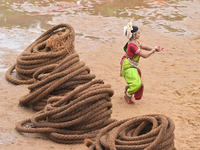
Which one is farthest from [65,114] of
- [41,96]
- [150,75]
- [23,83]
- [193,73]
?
[193,73]

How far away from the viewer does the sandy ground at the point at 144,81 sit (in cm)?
391

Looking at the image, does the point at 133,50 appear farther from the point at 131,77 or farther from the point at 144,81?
the point at 144,81

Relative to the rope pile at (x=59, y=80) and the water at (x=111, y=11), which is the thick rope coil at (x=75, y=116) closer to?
the rope pile at (x=59, y=80)

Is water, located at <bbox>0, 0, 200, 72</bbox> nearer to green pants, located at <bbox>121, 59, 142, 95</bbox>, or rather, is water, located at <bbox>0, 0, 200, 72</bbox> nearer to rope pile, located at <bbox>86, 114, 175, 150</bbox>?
green pants, located at <bbox>121, 59, 142, 95</bbox>

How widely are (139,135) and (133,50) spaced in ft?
7.65

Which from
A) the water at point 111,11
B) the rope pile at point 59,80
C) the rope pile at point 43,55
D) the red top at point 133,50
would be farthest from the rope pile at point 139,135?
the water at point 111,11

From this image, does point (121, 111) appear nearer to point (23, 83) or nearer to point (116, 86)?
point (116, 86)

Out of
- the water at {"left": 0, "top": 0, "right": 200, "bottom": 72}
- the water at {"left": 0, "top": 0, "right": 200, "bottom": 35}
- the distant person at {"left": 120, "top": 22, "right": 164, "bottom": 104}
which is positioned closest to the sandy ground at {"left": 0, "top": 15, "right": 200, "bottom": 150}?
the distant person at {"left": 120, "top": 22, "right": 164, "bottom": 104}

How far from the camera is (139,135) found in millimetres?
3066

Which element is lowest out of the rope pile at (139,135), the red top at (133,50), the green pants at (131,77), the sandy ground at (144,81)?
the sandy ground at (144,81)

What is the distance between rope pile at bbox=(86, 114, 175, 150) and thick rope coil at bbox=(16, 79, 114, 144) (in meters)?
0.79

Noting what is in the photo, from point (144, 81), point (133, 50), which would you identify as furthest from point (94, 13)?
point (133, 50)

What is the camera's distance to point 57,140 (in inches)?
149

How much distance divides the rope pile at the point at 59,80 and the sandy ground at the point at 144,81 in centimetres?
30
